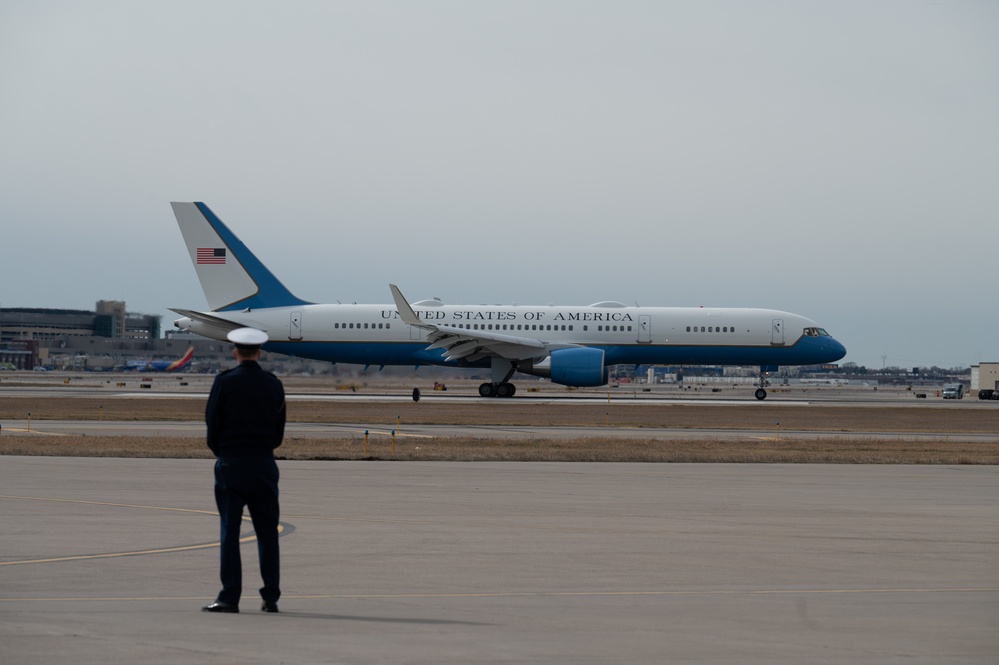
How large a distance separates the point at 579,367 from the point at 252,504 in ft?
136

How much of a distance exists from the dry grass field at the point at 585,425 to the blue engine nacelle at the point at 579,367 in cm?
170

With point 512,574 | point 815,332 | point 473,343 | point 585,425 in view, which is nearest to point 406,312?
point 473,343

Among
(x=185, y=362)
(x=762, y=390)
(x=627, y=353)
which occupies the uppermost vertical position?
(x=627, y=353)

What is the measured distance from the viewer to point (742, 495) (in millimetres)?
16266

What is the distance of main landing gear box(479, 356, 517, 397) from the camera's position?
2044 inches

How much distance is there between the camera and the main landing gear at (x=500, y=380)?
51.9m

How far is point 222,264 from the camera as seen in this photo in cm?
5425

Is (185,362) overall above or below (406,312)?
below

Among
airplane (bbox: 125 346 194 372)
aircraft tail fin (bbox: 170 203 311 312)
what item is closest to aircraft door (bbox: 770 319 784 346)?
aircraft tail fin (bbox: 170 203 311 312)

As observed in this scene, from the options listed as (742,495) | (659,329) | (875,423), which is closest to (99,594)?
(742,495)

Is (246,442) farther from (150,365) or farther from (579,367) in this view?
(150,365)

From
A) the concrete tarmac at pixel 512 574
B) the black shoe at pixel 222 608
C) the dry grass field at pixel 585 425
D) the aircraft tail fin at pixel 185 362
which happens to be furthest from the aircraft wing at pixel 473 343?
the aircraft tail fin at pixel 185 362

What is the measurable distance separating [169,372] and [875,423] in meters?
97.4

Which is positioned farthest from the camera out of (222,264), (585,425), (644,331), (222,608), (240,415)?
(222,264)
